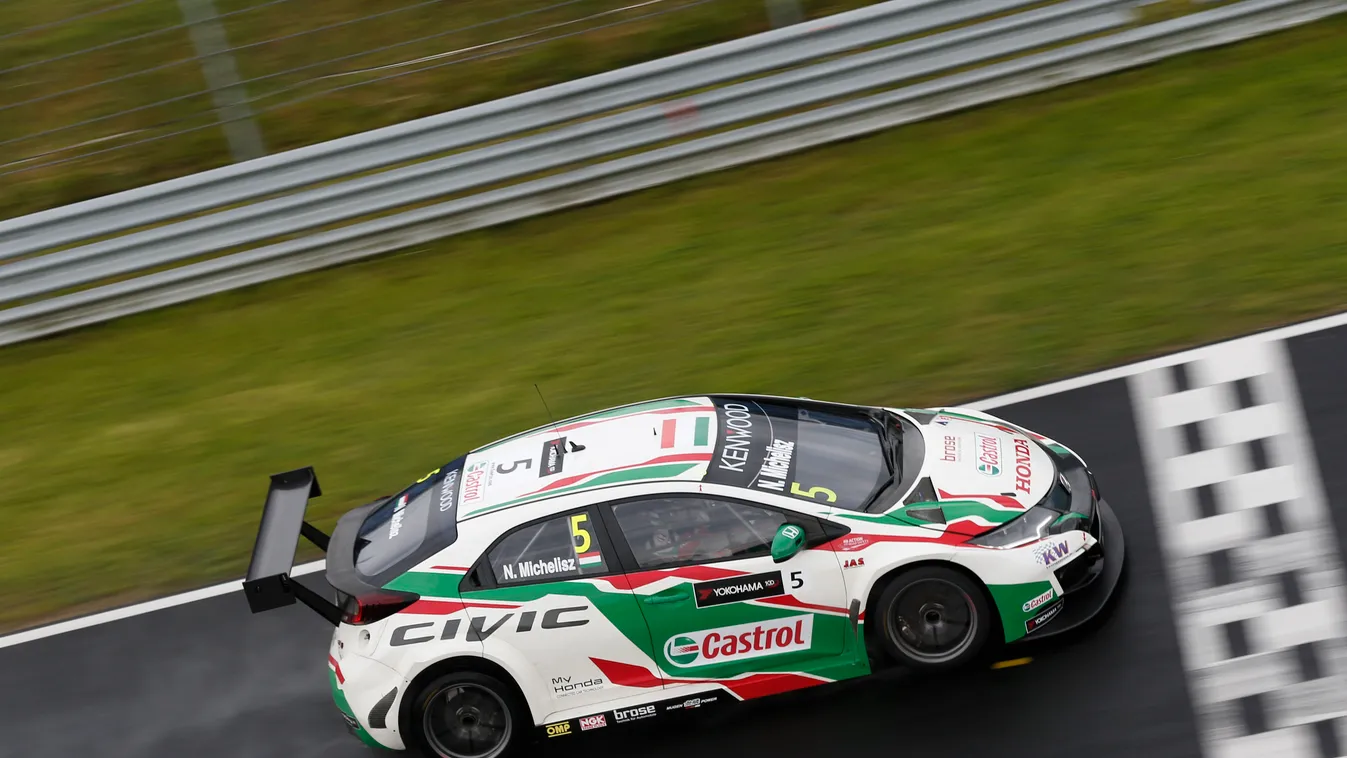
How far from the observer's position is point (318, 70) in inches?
519

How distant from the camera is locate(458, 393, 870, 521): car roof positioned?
6895 mm

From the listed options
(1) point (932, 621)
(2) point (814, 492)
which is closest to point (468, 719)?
(2) point (814, 492)

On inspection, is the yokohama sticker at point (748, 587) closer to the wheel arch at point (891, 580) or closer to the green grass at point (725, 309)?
the wheel arch at point (891, 580)

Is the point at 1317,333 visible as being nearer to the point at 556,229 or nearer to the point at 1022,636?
the point at 1022,636

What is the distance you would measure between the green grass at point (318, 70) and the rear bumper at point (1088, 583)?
296 inches

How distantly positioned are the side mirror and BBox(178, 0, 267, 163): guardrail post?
7712 mm

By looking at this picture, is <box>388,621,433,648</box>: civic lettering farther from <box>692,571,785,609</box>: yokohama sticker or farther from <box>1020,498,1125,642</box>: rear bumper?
Answer: <box>1020,498,1125,642</box>: rear bumper

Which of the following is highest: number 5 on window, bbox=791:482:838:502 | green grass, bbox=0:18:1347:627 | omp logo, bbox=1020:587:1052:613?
green grass, bbox=0:18:1347:627

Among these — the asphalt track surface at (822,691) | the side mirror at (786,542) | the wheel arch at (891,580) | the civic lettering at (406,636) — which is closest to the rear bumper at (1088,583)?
the asphalt track surface at (822,691)

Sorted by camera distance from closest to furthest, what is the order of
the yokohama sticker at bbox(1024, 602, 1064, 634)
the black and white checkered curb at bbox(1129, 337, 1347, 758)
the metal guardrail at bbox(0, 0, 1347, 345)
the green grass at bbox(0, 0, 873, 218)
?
the black and white checkered curb at bbox(1129, 337, 1347, 758), the yokohama sticker at bbox(1024, 602, 1064, 634), the metal guardrail at bbox(0, 0, 1347, 345), the green grass at bbox(0, 0, 873, 218)

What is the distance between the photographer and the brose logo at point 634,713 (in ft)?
22.3

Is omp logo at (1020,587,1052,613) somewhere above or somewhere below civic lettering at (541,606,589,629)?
below

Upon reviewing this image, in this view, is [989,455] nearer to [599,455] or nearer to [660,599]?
[660,599]

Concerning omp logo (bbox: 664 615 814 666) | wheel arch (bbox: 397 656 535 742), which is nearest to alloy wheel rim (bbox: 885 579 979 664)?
omp logo (bbox: 664 615 814 666)
